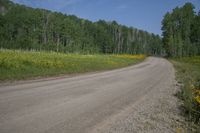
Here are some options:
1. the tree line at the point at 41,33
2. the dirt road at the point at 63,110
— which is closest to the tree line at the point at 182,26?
the tree line at the point at 41,33

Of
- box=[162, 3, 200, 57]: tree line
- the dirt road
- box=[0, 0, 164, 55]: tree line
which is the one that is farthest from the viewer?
box=[162, 3, 200, 57]: tree line

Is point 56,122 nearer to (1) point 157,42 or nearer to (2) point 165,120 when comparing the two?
(2) point 165,120

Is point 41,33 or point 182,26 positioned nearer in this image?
point 41,33

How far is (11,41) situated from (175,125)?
7707 cm

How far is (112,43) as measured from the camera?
117 metres

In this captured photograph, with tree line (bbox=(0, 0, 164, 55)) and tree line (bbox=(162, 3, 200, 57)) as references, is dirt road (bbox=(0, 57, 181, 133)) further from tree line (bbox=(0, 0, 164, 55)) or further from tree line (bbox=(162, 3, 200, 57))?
tree line (bbox=(162, 3, 200, 57))

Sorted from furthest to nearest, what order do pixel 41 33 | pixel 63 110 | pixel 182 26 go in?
pixel 182 26
pixel 41 33
pixel 63 110

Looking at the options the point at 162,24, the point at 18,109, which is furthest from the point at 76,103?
the point at 162,24

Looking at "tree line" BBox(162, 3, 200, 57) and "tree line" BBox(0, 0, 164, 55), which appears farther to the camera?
"tree line" BBox(162, 3, 200, 57)

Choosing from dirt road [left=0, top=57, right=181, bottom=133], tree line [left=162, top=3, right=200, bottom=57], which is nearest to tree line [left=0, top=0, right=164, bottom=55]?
tree line [left=162, top=3, right=200, bottom=57]

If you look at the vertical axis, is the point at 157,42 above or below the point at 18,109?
above

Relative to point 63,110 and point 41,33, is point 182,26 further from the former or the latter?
point 63,110

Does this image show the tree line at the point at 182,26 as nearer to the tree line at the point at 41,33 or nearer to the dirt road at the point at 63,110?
the tree line at the point at 41,33

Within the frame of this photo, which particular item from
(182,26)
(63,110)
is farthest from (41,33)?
(63,110)
